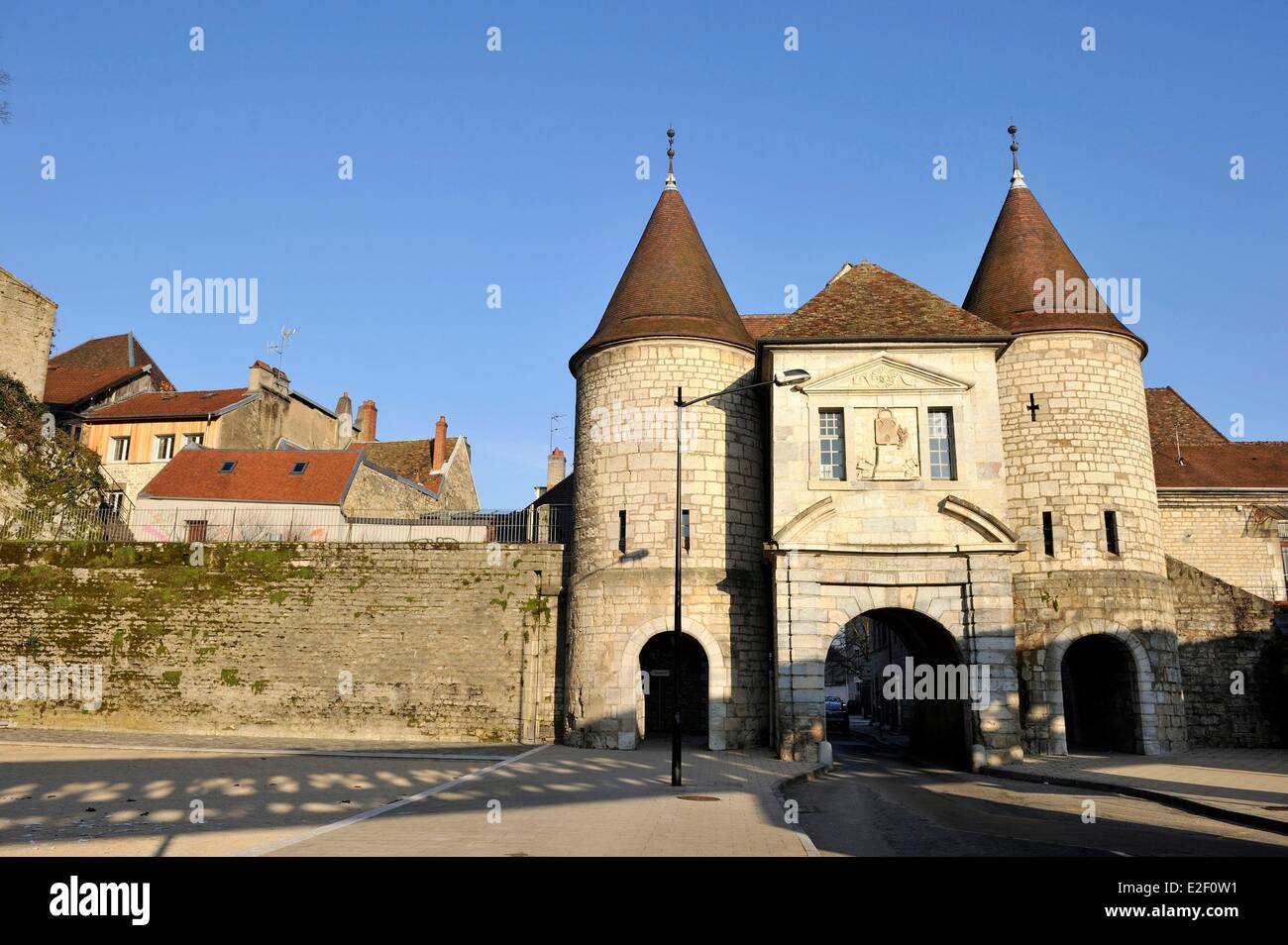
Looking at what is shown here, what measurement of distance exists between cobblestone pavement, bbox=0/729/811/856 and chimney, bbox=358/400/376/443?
1067 inches

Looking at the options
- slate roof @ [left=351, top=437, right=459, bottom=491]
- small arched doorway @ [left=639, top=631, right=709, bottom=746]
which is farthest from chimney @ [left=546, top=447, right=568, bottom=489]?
small arched doorway @ [left=639, top=631, right=709, bottom=746]

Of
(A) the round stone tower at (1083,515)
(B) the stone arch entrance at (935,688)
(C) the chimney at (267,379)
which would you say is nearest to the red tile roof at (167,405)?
(C) the chimney at (267,379)

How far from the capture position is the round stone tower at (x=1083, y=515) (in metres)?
20.1

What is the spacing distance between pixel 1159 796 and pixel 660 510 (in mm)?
11230

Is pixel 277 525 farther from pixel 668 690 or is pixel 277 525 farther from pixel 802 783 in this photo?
pixel 802 783

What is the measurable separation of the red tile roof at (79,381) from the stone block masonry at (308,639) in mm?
16825

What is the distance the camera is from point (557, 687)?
22578mm

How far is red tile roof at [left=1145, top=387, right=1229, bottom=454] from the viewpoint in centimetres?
2908

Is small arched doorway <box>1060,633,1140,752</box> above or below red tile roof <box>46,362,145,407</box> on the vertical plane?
below

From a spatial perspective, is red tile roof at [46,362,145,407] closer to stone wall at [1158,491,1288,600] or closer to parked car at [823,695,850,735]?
parked car at [823,695,850,735]

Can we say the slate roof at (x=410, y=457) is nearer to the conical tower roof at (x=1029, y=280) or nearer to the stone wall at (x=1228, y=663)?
the conical tower roof at (x=1029, y=280)

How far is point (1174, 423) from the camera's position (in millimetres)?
29812

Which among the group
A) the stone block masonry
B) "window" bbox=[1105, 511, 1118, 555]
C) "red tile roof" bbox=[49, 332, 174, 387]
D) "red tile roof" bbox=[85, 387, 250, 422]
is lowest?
the stone block masonry
